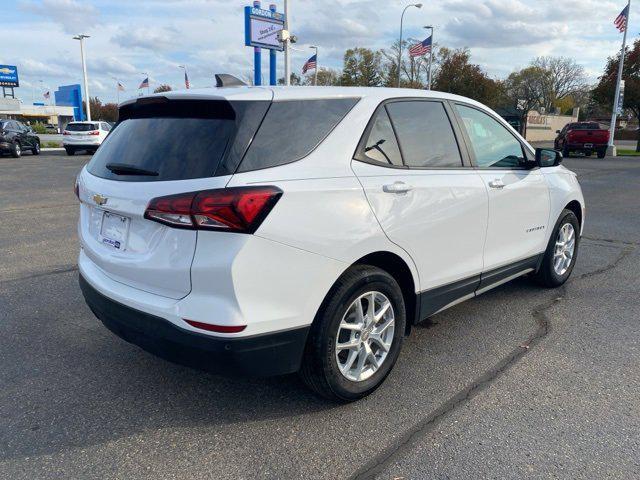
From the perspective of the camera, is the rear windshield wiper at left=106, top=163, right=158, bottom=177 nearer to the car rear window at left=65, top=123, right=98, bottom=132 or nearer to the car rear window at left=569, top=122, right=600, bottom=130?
the car rear window at left=65, top=123, right=98, bottom=132

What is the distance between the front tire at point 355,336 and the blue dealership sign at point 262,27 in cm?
2342

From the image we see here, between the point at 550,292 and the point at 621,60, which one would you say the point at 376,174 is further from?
the point at 621,60

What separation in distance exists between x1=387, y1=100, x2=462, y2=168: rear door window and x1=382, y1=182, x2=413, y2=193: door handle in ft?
0.67

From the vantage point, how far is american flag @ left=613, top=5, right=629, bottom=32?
28.0 meters

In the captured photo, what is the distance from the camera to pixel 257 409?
2918 millimetres

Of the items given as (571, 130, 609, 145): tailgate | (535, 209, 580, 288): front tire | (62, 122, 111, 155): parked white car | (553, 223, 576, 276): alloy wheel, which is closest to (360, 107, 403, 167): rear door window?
(535, 209, 580, 288): front tire

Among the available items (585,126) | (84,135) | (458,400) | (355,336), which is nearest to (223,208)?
(355,336)

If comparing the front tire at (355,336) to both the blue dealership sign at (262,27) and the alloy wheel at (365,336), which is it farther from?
the blue dealership sign at (262,27)

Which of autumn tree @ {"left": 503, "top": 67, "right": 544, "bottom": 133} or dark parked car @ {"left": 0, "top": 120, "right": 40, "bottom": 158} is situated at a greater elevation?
autumn tree @ {"left": 503, "top": 67, "right": 544, "bottom": 133}

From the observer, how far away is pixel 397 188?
9.71 ft

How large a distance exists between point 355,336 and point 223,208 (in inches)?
42.9

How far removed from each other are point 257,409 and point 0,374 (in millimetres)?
1712

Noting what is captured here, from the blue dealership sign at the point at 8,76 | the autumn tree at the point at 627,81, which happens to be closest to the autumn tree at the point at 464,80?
the autumn tree at the point at 627,81

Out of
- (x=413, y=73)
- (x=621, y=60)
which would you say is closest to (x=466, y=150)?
(x=621, y=60)
